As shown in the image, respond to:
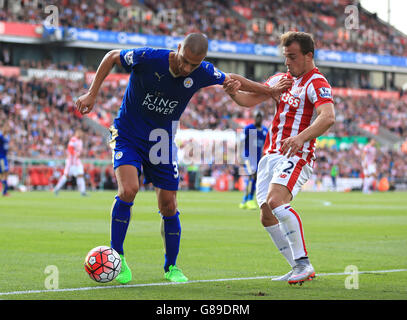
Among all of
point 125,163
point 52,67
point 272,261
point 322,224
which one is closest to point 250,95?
point 125,163

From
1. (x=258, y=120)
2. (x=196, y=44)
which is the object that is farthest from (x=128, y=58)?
(x=258, y=120)

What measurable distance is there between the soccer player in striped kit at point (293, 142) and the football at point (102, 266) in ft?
5.11

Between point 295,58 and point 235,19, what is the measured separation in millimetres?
52087

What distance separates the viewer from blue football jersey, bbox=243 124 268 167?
19.5 m

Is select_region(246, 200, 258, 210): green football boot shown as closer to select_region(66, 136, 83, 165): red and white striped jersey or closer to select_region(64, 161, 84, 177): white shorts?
select_region(64, 161, 84, 177): white shorts

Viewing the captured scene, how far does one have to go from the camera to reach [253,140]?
19.8 m

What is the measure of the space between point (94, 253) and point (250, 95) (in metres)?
2.31

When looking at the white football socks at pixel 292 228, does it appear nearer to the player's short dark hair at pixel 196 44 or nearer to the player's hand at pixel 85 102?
the player's short dark hair at pixel 196 44

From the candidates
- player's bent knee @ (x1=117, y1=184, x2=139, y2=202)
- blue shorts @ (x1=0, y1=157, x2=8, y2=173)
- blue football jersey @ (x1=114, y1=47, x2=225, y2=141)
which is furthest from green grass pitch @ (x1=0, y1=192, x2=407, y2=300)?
blue shorts @ (x1=0, y1=157, x2=8, y2=173)

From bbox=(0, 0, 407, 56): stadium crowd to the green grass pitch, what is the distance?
3356cm

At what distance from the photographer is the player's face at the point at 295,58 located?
694cm
